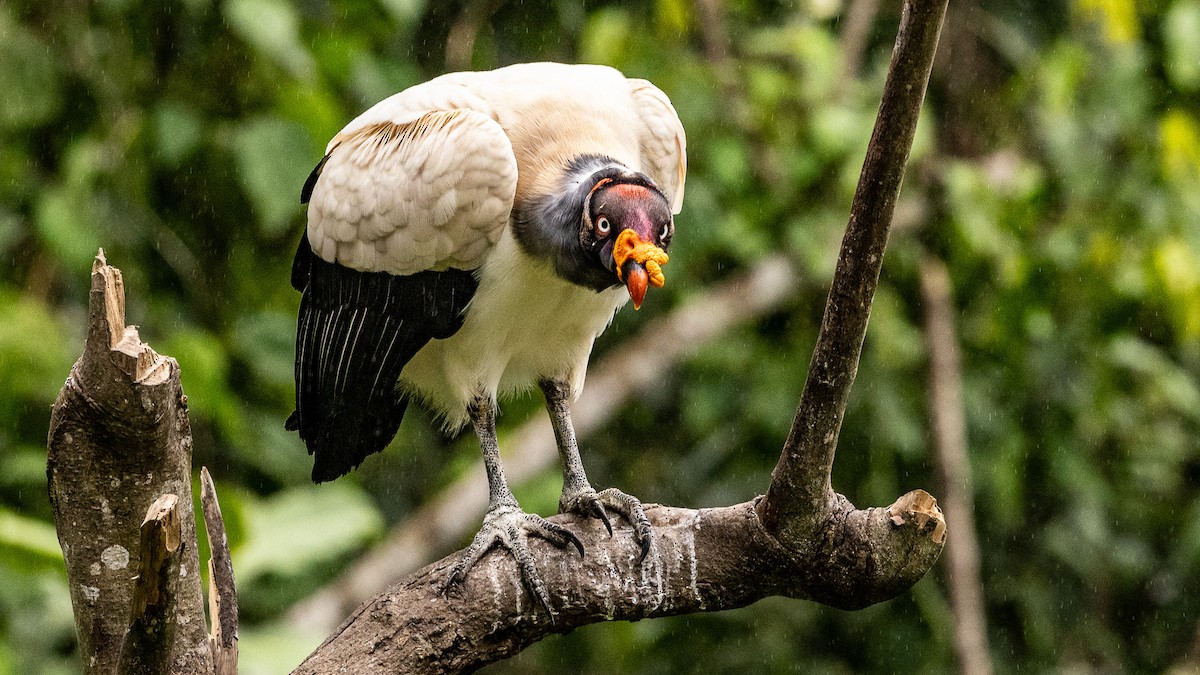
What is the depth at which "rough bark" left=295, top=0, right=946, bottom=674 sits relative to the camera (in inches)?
93.4

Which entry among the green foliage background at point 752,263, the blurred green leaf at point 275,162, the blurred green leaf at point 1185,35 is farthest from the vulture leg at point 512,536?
the blurred green leaf at point 1185,35

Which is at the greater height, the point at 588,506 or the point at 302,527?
the point at 302,527

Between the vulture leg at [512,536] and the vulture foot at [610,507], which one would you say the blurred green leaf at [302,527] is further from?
the vulture foot at [610,507]

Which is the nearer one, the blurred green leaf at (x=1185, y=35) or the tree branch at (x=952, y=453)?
the blurred green leaf at (x=1185, y=35)

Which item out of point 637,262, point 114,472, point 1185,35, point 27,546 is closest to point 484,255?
point 637,262

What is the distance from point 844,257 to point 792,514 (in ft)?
2.13

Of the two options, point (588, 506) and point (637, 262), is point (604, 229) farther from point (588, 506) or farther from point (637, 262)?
point (588, 506)

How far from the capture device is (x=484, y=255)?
3.31 meters

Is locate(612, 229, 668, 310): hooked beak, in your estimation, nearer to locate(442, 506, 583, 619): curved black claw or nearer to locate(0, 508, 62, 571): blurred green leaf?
locate(442, 506, 583, 619): curved black claw

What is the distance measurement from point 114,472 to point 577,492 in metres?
1.41

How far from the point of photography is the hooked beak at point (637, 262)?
9.39 ft

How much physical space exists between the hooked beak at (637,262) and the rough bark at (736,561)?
20.1 inches

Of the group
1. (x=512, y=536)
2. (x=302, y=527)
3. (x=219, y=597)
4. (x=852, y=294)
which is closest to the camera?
(x=852, y=294)

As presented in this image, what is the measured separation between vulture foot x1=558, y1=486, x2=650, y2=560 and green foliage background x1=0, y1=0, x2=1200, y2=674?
146cm
